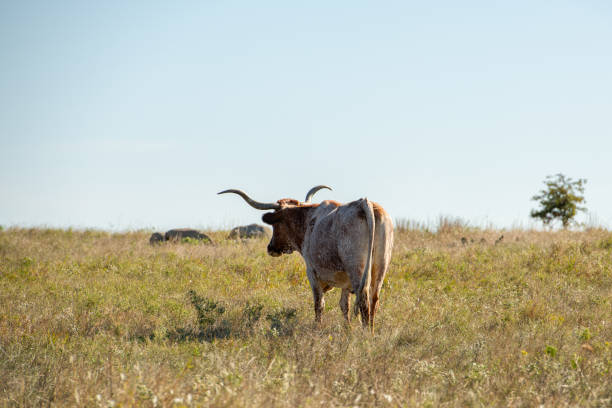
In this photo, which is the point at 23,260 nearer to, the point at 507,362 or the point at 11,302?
the point at 11,302

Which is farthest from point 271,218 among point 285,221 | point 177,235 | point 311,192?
point 177,235

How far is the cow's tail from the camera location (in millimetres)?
7477

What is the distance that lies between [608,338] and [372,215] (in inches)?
154

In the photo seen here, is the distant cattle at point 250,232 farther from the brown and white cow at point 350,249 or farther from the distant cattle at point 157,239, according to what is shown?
the brown and white cow at point 350,249

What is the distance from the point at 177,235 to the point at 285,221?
11285mm

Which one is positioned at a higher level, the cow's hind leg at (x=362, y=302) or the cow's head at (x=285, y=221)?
the cow's head at (x=285, y=221)

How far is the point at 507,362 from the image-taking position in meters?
6.55

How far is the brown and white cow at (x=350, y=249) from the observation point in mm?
7688

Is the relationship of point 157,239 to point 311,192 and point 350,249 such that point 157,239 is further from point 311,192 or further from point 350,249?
point 350,249

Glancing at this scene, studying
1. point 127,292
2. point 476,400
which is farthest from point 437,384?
point 127,292

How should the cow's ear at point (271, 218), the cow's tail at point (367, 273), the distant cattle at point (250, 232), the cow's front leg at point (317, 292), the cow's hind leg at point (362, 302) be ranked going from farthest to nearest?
the distant cattle at point (250, 232) → the cow's ear at point (271, 218) → the cow's front leg at point (317, 292) → the cow's hind leg at point (362, 302) → the cow's tail at point (367, 273)

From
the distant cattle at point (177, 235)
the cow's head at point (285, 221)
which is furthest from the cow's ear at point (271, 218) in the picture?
the distant cattle at point (177, 235)

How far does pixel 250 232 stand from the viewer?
2091cm

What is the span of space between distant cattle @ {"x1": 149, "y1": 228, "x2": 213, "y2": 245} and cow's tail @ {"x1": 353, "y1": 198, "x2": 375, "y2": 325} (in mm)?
12332
